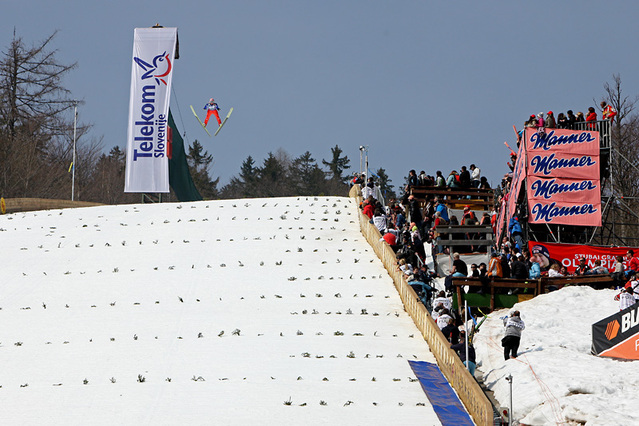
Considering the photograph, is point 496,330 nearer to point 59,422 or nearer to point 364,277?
point 364,277

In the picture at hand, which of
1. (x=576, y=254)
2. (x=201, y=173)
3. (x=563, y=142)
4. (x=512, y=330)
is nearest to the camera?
(x=512, y=330)

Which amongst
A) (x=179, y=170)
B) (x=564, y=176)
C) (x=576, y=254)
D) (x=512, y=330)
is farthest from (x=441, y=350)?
(x=179, y=170)

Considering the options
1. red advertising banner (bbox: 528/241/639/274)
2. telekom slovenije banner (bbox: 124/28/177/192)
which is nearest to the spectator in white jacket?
red advertising banner (bbox: 528/241/639/274)

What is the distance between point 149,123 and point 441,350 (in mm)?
26150

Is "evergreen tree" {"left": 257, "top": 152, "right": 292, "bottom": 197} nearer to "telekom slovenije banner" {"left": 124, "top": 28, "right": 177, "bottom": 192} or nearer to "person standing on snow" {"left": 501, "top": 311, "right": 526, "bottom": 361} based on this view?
"telekom slovenije banner" {"left": 124, "top": 28, "right": 177, "bottom": 192}

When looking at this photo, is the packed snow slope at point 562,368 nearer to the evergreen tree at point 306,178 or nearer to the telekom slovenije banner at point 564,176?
the telekom slovenije banner at point 564,176

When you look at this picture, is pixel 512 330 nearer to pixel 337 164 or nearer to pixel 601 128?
pixel 601 128

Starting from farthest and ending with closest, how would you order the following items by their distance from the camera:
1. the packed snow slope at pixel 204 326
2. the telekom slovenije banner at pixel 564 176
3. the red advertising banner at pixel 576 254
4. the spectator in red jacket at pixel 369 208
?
the spectator in red jacket at pixel 369 208
the telekom slovenije banner at pixel 564 176
the red advertising banner at pixel 576 254
the packed snow slope at pixel 204 326

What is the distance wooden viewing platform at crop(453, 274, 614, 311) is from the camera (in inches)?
931

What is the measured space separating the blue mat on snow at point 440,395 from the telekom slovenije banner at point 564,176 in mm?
12653

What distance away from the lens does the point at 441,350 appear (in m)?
17.4

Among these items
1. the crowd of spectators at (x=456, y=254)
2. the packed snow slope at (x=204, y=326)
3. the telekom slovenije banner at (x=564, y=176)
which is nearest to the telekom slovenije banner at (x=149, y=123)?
the packed snow slope at (x=204, y=326)

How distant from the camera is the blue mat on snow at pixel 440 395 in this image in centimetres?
Result: 1470

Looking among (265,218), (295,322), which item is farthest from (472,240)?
(265,218)
